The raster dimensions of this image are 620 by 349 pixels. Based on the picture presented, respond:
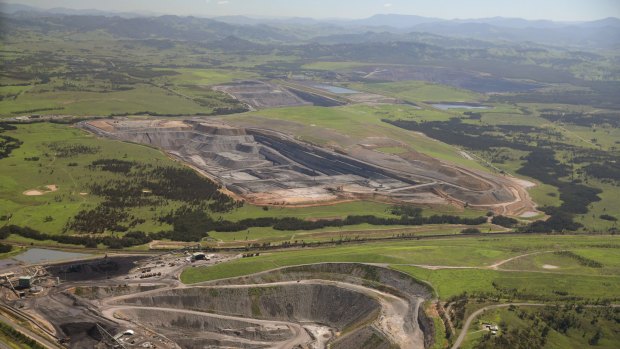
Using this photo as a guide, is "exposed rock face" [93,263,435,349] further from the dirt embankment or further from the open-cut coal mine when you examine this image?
the open-cut coal mine

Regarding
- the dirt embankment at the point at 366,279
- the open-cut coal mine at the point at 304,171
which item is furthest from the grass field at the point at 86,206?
the dirt embankment at the point at 366,279

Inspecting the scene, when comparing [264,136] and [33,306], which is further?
[264,136]

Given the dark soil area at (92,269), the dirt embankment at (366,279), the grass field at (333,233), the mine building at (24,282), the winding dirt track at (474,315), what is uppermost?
the winding dirt track at (474,315)

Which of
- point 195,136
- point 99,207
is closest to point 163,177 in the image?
point 99,207

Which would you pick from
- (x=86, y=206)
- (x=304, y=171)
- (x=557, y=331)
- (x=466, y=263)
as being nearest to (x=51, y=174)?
(x=86, y=206)

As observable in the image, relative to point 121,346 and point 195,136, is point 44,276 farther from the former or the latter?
point 195,136

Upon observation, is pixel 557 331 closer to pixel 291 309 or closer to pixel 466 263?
pixel 466 263

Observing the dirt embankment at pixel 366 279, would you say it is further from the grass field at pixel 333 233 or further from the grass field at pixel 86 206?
the grass field at pixel 86 206
